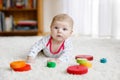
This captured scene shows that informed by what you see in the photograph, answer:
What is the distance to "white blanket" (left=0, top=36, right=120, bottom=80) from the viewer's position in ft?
4.34

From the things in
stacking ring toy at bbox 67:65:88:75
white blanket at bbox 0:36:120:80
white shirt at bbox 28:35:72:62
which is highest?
white shirt at bbox 28:35:72:62

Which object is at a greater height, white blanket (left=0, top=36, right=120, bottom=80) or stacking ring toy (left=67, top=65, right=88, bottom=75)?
stacking ring toy (left=67, top=65, right=88, bottom=75)

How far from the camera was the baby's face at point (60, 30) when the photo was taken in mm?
1691

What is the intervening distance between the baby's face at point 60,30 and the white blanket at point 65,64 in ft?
0.50

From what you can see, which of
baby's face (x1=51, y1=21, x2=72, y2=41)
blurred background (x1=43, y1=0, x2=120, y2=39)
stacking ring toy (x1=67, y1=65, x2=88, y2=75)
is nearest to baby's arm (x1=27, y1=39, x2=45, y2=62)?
baby's face (x1=51, y1=21, x2=72, y2=41)

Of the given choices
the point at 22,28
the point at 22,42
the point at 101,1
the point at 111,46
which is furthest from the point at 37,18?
the point at 111,46

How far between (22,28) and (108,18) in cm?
107

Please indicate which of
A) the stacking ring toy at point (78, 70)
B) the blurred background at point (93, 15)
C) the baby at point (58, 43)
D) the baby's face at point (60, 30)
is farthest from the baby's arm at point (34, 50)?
the blurred background at point (93, 15)

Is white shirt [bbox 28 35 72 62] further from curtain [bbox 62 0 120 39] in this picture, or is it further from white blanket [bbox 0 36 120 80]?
curtain [bbox 62 0 120 39]

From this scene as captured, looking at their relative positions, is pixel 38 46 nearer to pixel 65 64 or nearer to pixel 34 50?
pixel 34 50

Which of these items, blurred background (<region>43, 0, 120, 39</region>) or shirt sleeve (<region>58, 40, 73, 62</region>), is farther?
blurred background (<region>43, 0, 120, 39</region>)

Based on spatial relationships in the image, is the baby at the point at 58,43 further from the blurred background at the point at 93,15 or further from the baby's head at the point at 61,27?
the blurred background at the point at 93,15

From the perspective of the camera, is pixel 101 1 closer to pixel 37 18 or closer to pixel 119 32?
pixel 119 32

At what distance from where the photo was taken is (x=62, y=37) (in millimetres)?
1716
